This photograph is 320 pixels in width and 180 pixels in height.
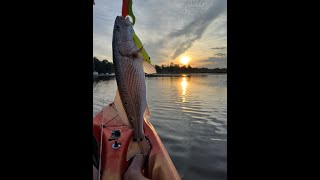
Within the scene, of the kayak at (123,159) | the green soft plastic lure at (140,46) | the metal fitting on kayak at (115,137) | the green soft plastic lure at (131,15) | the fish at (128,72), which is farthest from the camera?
the metal fitting on kayak at (115,137)

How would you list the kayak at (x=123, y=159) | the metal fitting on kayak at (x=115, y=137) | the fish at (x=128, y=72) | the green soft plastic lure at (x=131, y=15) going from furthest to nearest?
the metal fitting on kayak at (x=115, y=137) → the kayak at (x=123, y=159) → the fish at (x=128, y=72) → the green soft plastic lure at (x=131, y=15)

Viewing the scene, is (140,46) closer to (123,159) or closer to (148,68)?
(148,68)

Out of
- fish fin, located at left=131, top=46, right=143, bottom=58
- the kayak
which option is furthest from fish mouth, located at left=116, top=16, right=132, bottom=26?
the kayak

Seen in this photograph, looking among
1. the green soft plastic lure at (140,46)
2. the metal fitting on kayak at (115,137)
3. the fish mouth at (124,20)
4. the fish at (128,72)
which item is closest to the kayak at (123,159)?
the metal fitting on kayak at (115,137)

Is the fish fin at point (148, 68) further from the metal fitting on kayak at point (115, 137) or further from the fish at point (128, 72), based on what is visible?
the metal fitting on kayak at point (115, 137)

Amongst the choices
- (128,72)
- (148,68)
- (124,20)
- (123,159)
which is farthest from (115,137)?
(124,20)

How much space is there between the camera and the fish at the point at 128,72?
1645 millimetres

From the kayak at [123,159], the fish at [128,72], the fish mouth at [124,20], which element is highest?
the fish mouth at [124,20]

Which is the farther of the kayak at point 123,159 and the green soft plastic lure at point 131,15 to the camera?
the kayak at point 123,159

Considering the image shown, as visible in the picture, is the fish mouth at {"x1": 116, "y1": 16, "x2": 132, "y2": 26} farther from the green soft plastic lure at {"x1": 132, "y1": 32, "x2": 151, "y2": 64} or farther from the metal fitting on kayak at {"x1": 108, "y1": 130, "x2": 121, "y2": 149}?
the metal fitting on kayak at {"x1": 108, "y1": 130, "x2": 121, "y2": 149}

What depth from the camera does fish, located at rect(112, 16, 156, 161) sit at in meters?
1.64

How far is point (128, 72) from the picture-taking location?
1.64m

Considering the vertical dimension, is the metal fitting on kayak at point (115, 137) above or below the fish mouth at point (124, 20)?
below
